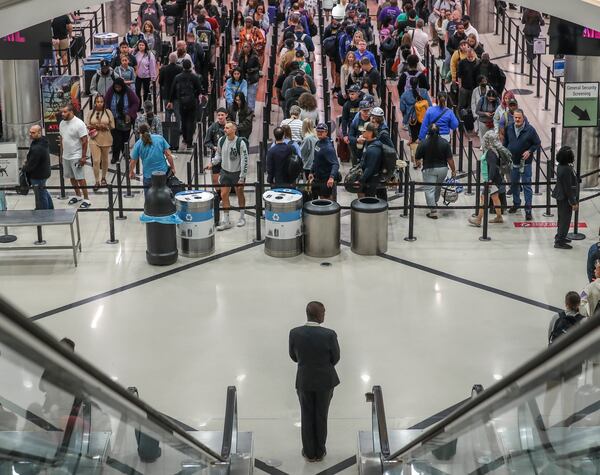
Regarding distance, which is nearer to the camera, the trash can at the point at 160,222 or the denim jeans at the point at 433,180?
the trash can at the point at 160,222

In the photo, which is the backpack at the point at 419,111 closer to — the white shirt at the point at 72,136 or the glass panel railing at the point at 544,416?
the white shirt at the point at 72,136

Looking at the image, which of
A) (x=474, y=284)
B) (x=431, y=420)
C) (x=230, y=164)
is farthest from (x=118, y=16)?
(x=431, y=420)

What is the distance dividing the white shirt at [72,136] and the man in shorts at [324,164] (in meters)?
3.52

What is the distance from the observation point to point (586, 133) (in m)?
16.9

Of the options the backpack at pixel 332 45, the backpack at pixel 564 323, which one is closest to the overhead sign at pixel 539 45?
the backpack at pixel 332 45

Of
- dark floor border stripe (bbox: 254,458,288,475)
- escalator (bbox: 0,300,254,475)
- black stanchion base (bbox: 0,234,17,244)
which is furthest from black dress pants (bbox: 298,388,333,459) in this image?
black stanchion base (bbox: 0,234,17,244)

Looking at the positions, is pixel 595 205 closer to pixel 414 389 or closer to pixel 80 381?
pixel 414 389

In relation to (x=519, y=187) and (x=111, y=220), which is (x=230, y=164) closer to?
(x=111, y=220)

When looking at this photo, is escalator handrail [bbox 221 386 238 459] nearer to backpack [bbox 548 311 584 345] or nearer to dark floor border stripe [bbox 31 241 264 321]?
backpack [bbox 548 311 584 345]

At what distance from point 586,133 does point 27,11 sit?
31.6 ft

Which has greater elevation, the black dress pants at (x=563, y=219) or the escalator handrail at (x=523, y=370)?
the escalator handrail at (x=523, y=370)

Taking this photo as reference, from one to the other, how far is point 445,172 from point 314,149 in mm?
1868

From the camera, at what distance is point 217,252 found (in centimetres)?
1409

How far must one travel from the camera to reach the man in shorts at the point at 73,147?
15750 mm
